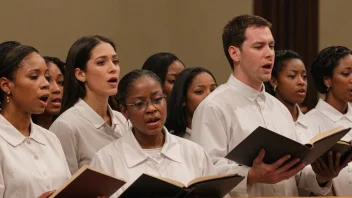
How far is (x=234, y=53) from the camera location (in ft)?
12.6

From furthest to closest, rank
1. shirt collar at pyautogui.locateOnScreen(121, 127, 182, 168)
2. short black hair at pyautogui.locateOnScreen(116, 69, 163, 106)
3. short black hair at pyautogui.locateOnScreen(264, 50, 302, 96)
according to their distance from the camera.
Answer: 1. short black hair at pyautogui.locateOnScreen(264, 50, 302, 96)
2. short black hair at pyautogui.locateOnScreen(116, 69, 163, 106)
3. shirt collar at pyautogui.locateOnScreen(121, 127, 182, 168)

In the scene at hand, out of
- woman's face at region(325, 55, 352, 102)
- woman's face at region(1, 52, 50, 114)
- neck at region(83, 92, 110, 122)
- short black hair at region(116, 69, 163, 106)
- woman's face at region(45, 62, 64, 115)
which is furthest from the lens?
woman's face at region(325, 55, 352, 102)

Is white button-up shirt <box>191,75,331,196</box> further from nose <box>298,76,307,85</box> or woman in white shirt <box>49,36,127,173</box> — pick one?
nose <box>298,76,307,85</box>

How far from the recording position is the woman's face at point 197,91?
169 inches

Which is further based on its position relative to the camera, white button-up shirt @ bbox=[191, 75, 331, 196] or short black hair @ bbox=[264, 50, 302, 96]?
short black hair @ bbox=[264, 50, 302, 96]

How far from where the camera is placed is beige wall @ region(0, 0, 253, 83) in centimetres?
535

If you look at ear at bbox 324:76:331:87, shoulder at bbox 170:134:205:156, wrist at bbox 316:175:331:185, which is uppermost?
ear at bbox 324:76:331:87

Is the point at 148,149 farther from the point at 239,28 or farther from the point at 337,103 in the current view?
the point at 337,103

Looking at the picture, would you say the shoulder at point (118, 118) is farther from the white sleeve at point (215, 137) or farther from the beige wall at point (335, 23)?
the beige wall at point (335, 23)

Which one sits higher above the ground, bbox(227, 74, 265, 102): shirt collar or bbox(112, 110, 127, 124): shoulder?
bbox(227, 74, 265, 102): shirt collar

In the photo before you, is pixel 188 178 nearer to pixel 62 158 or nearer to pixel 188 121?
pixel 62 158

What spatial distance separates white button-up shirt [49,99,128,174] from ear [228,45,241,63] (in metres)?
0.66

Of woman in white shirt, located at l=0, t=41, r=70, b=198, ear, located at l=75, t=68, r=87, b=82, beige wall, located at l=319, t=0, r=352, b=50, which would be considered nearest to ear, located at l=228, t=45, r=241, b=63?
ear, located at l=75, t=68, r=87, b=82

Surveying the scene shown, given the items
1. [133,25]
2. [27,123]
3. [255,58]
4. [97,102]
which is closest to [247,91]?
[255,58]
